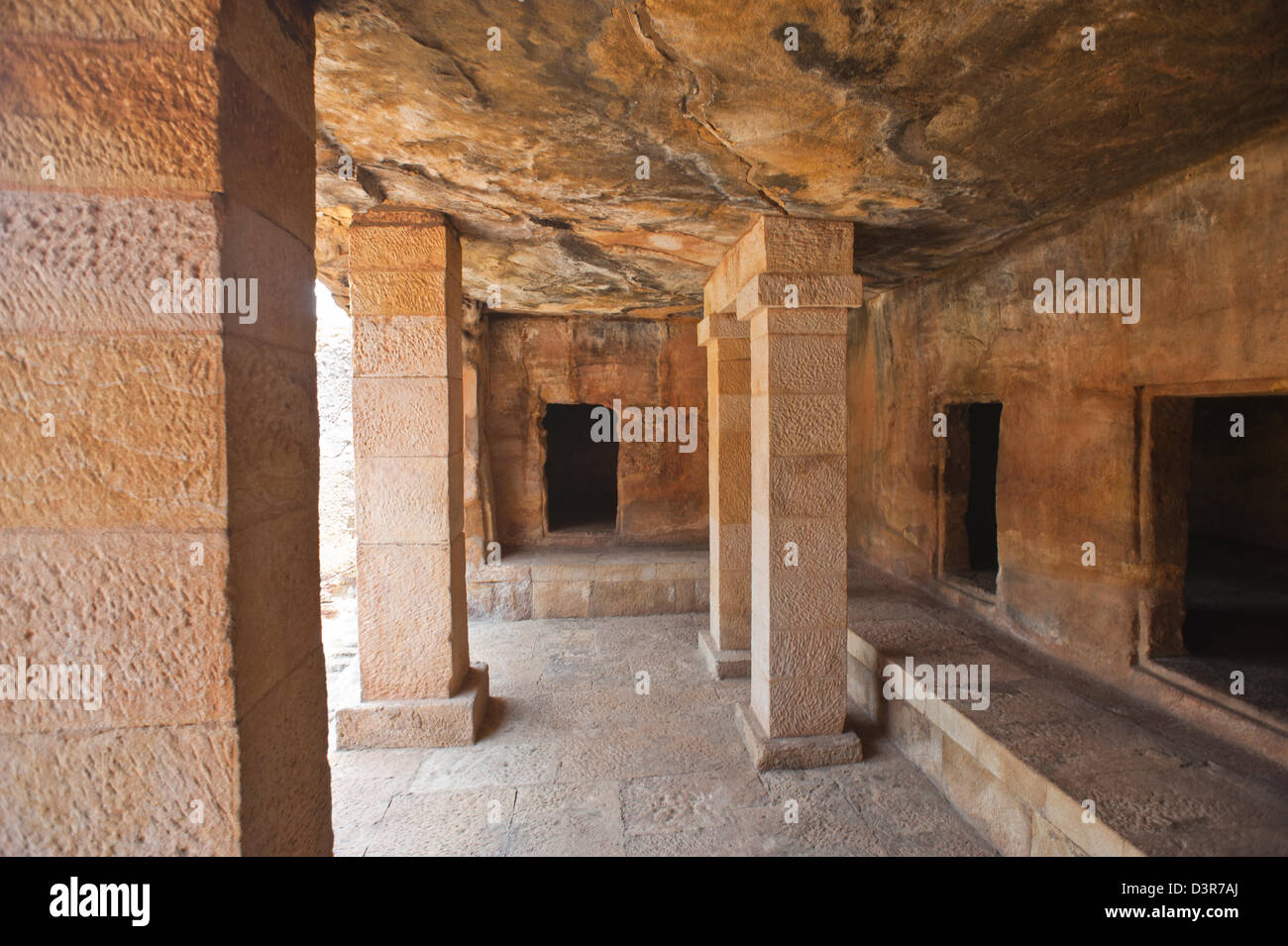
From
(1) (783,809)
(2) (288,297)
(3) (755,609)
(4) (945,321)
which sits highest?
(4) (945,321)

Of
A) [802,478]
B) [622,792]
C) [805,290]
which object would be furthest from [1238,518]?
[622,792]

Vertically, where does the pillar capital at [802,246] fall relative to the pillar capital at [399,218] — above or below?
below

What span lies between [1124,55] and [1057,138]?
2.45 ft

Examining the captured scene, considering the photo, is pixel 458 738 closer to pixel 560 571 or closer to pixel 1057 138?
pixel 560 571

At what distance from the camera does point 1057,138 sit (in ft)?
10.3

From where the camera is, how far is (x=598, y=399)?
358 inches

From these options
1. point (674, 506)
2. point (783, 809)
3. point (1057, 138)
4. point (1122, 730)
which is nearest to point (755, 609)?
point (783, 809)

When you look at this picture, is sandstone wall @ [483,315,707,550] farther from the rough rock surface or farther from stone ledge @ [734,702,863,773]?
stone ledge @ [734,702,863,773]

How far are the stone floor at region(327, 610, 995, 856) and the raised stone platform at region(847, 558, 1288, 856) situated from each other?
258 millimetres

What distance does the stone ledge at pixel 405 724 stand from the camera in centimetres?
458

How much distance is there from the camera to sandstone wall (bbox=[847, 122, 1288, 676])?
3463 millimetres

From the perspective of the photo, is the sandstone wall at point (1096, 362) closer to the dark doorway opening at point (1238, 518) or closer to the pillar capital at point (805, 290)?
the dark doorway opening at point (1238, 518)

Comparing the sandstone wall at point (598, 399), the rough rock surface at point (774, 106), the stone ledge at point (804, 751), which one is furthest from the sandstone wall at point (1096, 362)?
the sandstone wall at point (598, 399)

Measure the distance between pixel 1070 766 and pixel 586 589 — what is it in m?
5.45
